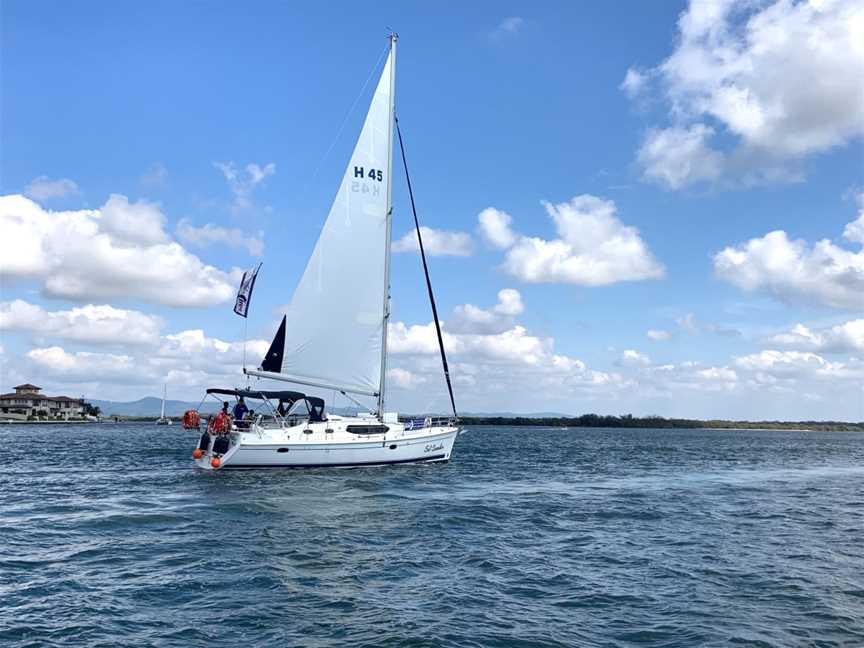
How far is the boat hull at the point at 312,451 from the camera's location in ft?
111

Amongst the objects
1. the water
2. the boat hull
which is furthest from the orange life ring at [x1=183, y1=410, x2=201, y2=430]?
the water

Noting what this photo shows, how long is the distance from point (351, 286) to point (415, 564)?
23489mm

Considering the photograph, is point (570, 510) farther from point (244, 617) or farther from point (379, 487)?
point (244, 617)

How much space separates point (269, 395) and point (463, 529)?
17617mm

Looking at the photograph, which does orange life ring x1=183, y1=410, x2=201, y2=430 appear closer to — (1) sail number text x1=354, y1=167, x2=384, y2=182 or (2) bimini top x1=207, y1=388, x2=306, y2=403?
(2) bimini top x1=207, y1=388, x2=306, y2=403

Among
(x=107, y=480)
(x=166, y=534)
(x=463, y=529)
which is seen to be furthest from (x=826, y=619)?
(x=107, y=480)

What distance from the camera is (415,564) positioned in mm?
17391

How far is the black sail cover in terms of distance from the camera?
3756cm

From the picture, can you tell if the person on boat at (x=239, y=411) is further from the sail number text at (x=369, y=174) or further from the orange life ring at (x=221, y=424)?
the sail number text at (x=369, y=174)

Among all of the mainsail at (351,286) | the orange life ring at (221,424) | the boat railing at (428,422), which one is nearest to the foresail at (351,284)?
the mainsail at (351,286)

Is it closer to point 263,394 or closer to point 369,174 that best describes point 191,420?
point 263,394

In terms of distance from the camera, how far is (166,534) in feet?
67.1

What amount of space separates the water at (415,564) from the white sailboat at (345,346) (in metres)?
2.66

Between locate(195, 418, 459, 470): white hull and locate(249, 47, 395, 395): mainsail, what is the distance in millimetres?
3239
